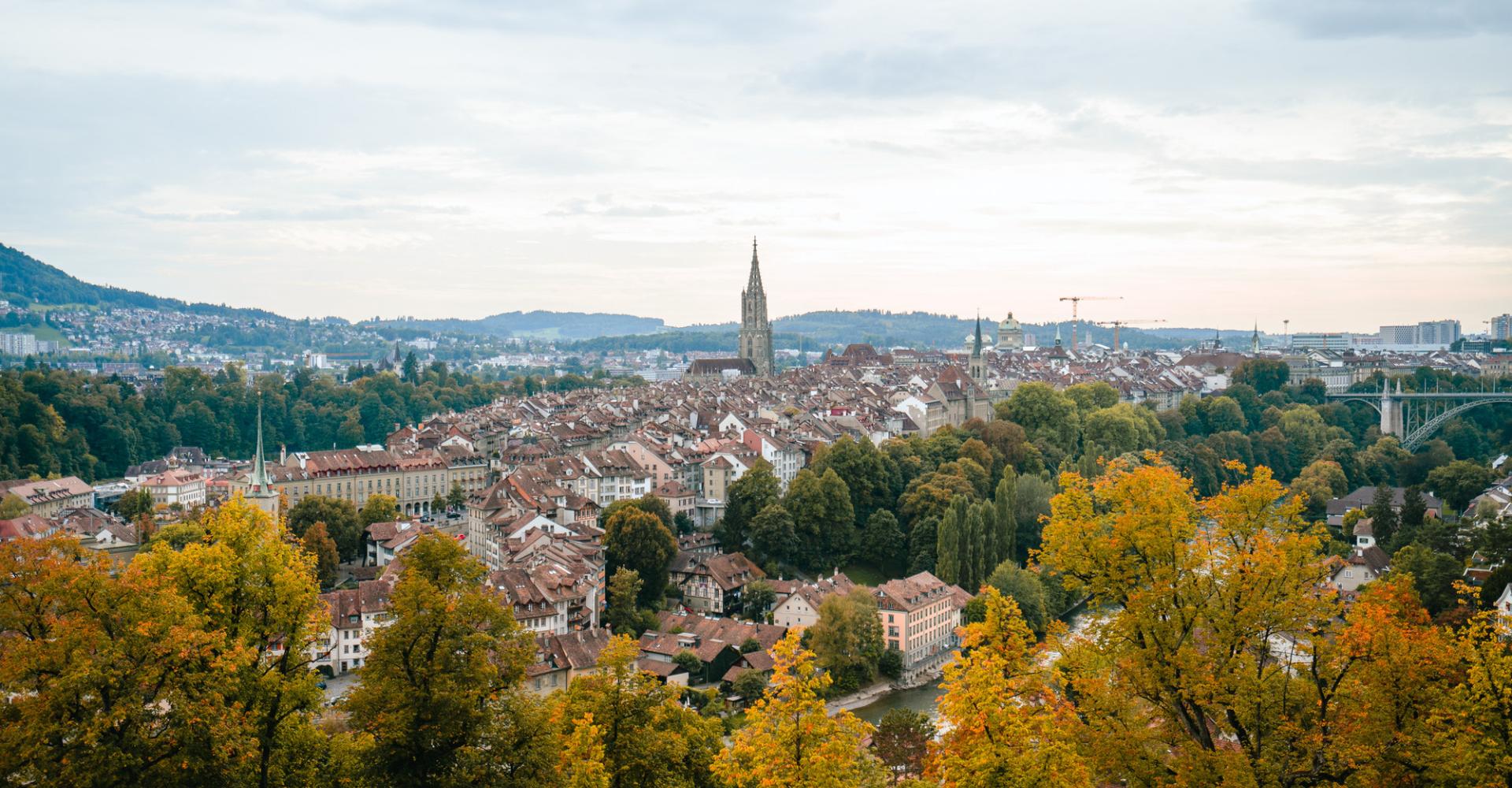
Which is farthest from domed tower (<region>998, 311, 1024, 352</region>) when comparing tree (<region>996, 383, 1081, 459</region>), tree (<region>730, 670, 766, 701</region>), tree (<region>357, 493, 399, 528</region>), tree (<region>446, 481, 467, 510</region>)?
tree (<region>730, 670, 766, 701</region>)

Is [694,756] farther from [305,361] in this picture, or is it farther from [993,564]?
[305,361]

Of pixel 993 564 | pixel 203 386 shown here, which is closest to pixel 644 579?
pixel 993 564

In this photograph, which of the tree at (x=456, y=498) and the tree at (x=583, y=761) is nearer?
the tree at (x=583, y=761)

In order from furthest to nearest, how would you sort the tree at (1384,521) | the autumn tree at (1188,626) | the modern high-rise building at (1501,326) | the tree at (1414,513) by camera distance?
1. the modern high-rise building at (1501,326)
2. the tree at (1414,513)
3. the tree at (1384,521)
4. the autumn tree at (1188,626)

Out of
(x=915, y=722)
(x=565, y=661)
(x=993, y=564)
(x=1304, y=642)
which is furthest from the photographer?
(x=993, y=564)

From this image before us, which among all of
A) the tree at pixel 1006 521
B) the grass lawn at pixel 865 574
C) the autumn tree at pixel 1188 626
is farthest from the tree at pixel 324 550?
the autumn tree at pixel 1188 626

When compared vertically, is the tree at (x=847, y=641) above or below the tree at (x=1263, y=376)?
below

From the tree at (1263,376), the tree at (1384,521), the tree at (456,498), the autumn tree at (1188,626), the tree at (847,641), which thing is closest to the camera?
the autumn tree at (1188,626)

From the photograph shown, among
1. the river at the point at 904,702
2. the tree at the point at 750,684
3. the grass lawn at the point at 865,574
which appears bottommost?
the river at the point at 904,702

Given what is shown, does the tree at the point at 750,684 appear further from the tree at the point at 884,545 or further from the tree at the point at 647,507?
the tree at the point at 884,545
